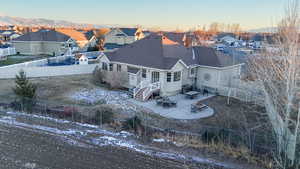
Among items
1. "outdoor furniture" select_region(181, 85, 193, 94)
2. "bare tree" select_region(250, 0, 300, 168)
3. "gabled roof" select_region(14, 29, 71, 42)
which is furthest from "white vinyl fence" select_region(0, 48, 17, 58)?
"bare tree" select_region(250, 0, 300, 168)

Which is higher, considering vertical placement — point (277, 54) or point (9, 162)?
point (277, 54)

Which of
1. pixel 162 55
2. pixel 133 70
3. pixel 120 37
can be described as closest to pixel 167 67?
pixel 162 55

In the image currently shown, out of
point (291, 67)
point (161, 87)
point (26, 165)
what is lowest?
point (26, 165)

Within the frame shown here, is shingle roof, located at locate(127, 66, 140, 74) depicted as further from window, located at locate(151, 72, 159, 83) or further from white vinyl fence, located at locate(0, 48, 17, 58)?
white vinyl fence, located at locate(0, 48, 17, 58)

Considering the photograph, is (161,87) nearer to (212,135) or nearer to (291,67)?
(212,135)

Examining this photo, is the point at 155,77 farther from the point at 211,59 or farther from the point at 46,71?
the point at 46,71

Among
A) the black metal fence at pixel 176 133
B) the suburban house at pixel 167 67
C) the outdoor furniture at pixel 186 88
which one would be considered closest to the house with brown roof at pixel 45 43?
the suburban house at pixel 167 67

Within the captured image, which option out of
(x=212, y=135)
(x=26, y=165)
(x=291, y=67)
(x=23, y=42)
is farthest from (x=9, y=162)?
(x=23, y=42)
